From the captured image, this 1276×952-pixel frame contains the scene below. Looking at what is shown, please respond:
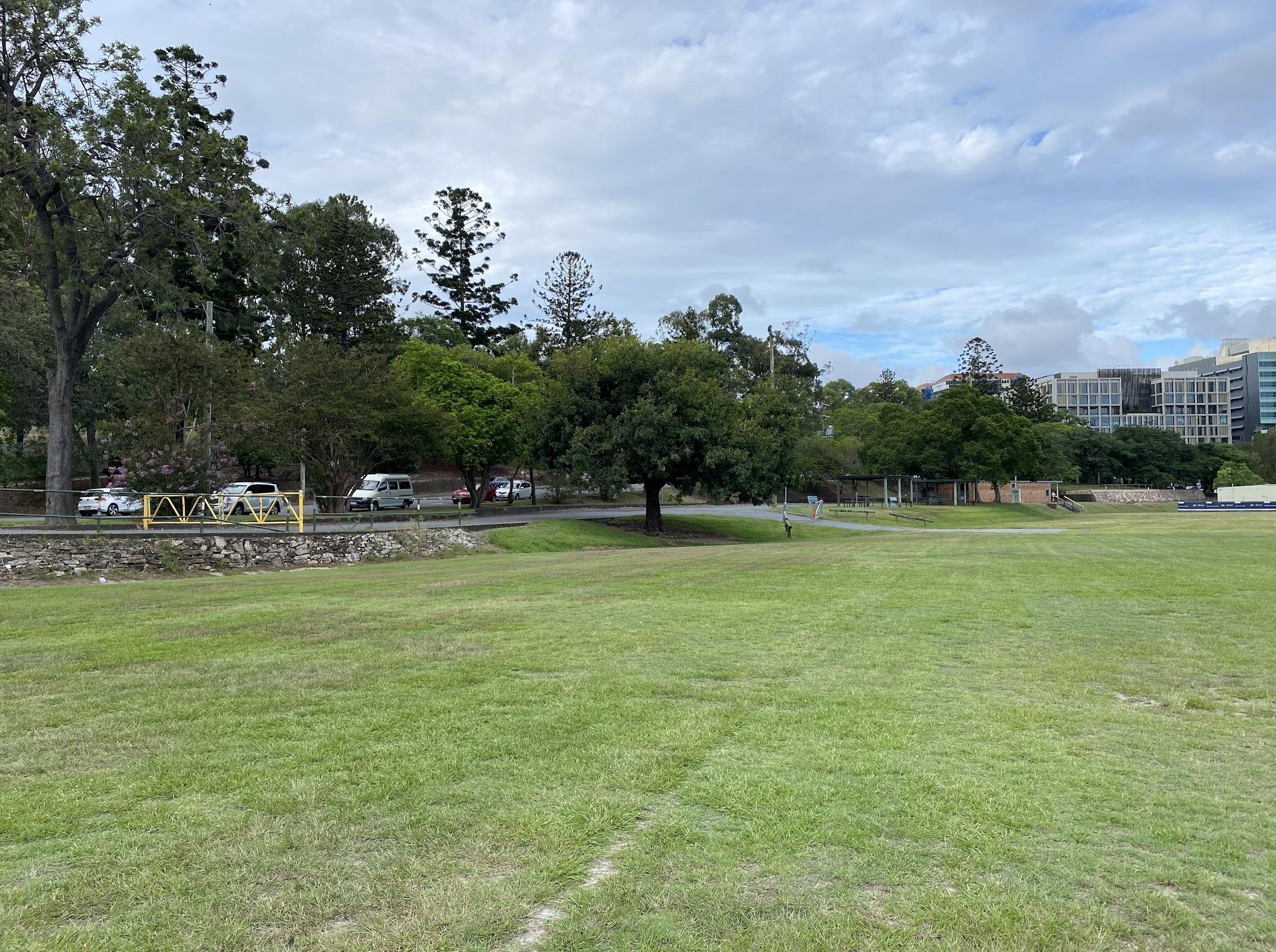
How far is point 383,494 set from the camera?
139 ft

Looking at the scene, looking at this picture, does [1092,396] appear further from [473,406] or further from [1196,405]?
[473,406]

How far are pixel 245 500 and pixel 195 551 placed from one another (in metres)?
5.63

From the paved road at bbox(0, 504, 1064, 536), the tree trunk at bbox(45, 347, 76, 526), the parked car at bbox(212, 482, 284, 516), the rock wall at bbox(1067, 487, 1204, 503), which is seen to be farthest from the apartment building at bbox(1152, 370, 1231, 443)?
the tree trunk at bbox(45, 347, 76, 526)

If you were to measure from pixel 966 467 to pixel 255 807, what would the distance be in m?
72.5

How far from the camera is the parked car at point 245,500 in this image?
27125 mm

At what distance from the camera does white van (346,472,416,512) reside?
135 ft

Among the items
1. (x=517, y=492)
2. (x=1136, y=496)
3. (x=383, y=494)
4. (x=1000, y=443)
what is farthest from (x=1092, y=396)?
(x=383, y=494)

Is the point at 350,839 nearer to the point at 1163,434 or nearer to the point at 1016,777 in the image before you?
→ the point at 1016,777

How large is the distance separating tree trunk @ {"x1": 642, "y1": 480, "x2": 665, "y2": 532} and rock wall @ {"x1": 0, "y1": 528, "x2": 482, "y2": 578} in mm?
11893

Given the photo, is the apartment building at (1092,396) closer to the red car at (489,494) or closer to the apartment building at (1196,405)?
the apartment building at (1196,405)

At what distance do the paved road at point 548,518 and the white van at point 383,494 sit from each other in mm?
4129

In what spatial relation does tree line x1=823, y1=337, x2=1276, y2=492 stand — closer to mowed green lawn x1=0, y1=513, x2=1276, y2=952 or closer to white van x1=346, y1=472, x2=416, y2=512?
white van x1=346, y1=472, x2=416, y2=512

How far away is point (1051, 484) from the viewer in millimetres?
86250

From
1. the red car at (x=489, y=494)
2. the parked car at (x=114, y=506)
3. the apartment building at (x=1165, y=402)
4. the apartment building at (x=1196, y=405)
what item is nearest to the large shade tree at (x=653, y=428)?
the red car at (x=489, y=494)
